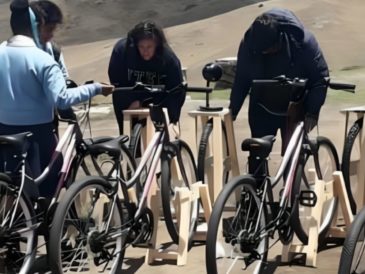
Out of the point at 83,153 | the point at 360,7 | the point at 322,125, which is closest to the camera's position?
the point at 83,153

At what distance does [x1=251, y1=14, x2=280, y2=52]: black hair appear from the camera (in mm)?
5680

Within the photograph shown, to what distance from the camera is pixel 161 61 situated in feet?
20.6

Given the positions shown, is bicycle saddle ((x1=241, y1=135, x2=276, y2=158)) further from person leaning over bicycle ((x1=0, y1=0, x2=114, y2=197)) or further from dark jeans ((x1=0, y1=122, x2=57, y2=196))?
dark jeans ((x1=0, y1=122, x2=57, y2=196))

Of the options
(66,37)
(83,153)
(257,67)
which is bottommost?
(66,37)

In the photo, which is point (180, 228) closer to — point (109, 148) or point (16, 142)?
point (109, 148)

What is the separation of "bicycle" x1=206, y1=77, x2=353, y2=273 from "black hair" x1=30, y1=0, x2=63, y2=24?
4.65 ft

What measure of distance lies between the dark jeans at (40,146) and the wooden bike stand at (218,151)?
148 cm

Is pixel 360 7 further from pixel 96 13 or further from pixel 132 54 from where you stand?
pixel 132 54

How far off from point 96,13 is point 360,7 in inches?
517

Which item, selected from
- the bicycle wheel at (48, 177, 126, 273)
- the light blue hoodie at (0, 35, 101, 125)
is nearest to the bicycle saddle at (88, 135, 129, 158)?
the bicycle wheel at (48, 177, 126, 273)

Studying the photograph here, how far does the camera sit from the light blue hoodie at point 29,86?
187 inches

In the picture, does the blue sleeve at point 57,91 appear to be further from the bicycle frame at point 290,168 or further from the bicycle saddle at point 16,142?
the bicycle frame at point 290,168

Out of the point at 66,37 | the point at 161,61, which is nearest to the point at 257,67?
the point at 161,61

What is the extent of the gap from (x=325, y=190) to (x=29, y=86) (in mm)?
2293
